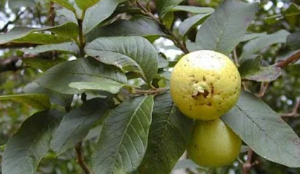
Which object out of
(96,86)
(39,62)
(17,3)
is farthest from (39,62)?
(17,3)

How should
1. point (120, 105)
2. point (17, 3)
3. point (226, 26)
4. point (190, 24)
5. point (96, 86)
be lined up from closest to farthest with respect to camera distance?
point (96, 86) → point (120, 105) → point (226, 26) → point (190, 24) → point (17, 3)

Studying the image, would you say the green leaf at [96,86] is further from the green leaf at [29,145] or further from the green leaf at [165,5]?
the green leaf at [165,5]

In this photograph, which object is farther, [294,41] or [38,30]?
Answer: [294,41]

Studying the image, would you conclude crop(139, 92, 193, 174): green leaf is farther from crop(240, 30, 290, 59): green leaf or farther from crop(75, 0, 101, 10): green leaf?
crop(240, 30, 290, 59): green leaf

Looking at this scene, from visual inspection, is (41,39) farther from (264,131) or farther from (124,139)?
(264,131)

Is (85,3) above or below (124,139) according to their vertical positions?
above

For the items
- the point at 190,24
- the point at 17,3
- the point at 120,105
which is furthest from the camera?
the point at 17,3

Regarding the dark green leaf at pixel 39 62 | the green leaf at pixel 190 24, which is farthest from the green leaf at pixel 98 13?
the green leaf at pixel 190 24

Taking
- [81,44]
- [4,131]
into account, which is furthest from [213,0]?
[81,44]

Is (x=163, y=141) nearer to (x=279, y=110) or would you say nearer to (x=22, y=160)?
(x=22, y=160)
